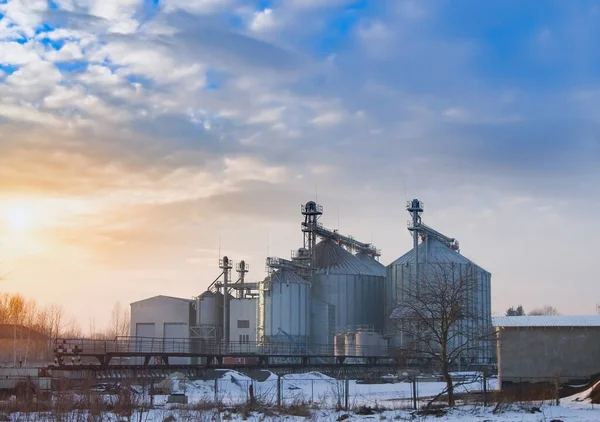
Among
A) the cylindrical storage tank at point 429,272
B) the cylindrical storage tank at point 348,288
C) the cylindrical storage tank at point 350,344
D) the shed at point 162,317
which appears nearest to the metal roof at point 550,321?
the cylindrical storage tank at point 350,344

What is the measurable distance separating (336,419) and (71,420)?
8.88 m

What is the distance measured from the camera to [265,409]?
27.9 m

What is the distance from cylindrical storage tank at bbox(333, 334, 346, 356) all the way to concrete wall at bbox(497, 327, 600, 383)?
99.6ft

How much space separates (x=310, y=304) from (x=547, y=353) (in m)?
37.9

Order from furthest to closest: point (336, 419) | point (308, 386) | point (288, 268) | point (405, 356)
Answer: point (288, 268)
point (405, 356)
point (308, 386)
point (336, 419)

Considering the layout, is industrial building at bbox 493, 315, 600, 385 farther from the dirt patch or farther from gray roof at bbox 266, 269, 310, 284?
gray roof at bbox 266, 269, 310, 284

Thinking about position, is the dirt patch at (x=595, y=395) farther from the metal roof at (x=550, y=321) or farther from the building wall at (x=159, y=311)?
the building wall at (x=159, y=311)

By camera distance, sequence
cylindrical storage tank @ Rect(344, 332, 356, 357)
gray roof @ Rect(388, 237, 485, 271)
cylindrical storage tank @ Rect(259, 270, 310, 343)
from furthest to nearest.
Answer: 1. gray roof @ Rect(388, 237, 485, 271)
2. cylindrical storage tank @ Rect(259, 270, 310, 343)
3. cylindrical storage tank @ Rect(344, 332, 356, 357)

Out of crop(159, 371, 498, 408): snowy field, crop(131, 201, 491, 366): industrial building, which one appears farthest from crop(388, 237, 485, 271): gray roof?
crop(159, 371, 498, 408): snowy field

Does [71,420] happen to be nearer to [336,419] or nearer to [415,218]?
[336,419]

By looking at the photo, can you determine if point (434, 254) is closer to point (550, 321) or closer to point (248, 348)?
point (248, 348)

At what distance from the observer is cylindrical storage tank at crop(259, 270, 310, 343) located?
74688 millimetres

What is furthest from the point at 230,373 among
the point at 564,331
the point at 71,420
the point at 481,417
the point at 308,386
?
the point at 71,420

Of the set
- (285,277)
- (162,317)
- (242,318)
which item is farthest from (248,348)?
(162,317)
